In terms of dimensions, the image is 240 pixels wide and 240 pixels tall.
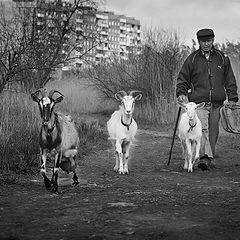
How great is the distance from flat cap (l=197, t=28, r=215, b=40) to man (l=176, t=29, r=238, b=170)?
0.09 feet

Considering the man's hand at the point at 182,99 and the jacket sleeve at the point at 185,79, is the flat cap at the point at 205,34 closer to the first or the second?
the jacket sleeve at the point at 185,79

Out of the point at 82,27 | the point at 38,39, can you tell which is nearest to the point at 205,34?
the point at 38,39

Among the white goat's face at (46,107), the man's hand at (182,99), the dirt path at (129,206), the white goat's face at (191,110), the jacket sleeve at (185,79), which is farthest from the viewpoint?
the jacket sleeve at (185,79)

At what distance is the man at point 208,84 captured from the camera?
34.1ft

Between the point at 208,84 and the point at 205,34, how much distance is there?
960 millimetres

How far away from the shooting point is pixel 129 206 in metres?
6.25

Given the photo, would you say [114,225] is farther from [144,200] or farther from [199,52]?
[199,52]

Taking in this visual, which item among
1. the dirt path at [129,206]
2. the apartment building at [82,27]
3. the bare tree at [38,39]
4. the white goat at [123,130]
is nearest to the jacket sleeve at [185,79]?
the white goat at [123,130]

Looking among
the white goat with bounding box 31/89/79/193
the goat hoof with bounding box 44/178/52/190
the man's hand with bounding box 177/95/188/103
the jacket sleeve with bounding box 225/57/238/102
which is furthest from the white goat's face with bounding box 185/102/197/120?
the goat hoof with bounding box 44/178/52/190

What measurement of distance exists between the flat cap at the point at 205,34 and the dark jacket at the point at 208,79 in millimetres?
388

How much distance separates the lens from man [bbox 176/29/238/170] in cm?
1039

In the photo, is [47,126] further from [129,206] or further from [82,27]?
[82,27]

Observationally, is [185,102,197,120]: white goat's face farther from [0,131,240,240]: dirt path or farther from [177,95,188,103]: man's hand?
[0,131,240,240]: dirt path

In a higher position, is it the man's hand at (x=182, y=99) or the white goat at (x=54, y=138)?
the man's hand at (x=182, y=99)
